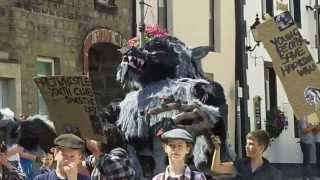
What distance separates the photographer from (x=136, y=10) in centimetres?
1659

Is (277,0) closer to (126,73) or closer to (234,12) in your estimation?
(234,12)

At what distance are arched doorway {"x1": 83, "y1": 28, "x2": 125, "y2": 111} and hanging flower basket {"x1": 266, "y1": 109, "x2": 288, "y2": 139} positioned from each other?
A: 20.6 feet

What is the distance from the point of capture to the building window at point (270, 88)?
21.7 m

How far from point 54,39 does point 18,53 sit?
1.03 m

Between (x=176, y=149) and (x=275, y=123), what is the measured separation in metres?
16.1

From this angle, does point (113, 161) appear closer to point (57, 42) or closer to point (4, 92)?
point (4, 92)

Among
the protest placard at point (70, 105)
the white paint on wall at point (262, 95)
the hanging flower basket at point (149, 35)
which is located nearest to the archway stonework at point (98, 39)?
the hanging flower basket at point (149, 35)

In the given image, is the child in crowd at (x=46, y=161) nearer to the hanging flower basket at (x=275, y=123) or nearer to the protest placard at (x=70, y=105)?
the protest placard at (x=70, y=105)

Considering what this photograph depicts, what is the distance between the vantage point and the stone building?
13.1 m

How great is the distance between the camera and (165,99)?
639 centimetres

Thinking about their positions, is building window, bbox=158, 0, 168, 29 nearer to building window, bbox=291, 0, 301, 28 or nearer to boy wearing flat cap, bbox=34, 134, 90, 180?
building window, bbox=291, 0, 301, 28

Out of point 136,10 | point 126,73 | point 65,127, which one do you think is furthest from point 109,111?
point 136,10

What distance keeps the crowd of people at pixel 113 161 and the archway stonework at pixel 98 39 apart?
25.0 ft

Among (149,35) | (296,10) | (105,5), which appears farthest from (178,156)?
(296,10)
